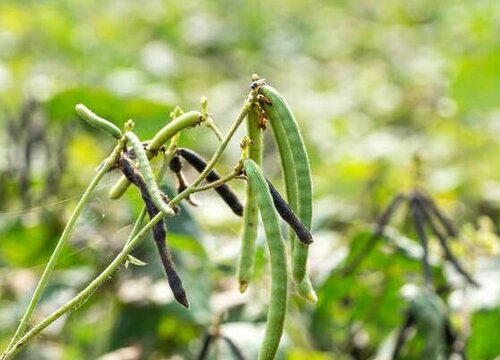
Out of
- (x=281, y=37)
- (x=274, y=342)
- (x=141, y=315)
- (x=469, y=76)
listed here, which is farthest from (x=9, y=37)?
(x=274, y=342)

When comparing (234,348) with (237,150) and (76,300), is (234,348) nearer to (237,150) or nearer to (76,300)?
(76,300)

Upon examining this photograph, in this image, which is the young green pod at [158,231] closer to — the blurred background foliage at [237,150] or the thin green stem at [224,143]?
the thin green stem at [224,143]

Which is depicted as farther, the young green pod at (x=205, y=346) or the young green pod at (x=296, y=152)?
the young green pod at (x=205, y=346)

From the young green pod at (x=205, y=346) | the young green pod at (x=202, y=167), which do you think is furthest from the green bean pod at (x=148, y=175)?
the young green pod at (x=205, y=346)

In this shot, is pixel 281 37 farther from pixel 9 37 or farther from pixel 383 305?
pixel 383 305

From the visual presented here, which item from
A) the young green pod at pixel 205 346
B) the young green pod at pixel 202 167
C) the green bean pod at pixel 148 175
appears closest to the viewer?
the green bean pod at pixel 148 175

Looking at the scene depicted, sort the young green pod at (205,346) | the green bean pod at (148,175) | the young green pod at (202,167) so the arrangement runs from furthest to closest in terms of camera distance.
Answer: the young green pod at (205,346) < the young green pod at (202,167) < the green bean pod at (148,175)

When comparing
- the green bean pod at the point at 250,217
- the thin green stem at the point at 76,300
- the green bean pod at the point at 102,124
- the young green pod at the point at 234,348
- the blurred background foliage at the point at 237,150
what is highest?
the blurred background foliage at the point at 237,150

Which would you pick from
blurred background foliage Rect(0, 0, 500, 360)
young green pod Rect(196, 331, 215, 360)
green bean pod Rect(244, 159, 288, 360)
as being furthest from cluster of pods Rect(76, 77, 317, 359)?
young green pod Rect(196, 331, 215, 360)
